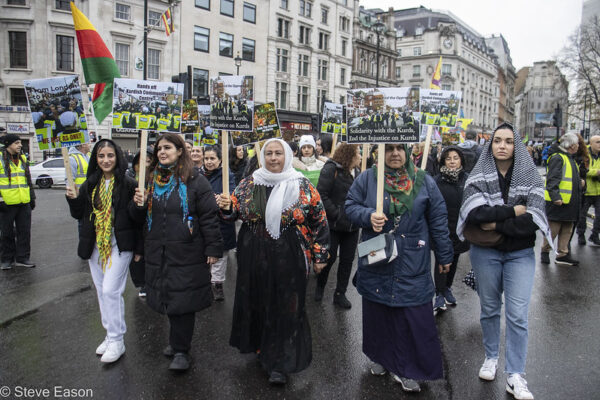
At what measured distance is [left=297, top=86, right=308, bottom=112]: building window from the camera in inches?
1654

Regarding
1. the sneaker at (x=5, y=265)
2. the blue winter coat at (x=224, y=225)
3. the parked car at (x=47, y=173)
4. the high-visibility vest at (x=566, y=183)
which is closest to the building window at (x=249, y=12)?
the parked car at (x=47, y=173)

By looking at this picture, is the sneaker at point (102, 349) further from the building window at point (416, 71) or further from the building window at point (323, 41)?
the building window at point (416, 71)

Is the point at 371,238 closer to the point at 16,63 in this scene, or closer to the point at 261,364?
the point at 261,364

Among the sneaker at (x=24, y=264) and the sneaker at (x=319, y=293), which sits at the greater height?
the sneaker at (x=319, y=293)

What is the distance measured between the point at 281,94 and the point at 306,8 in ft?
30.9

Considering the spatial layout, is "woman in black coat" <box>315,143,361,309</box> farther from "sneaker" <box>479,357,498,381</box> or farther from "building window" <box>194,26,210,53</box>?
"building window" <box>194,26,210,53</box>

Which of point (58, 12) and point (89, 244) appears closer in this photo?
point (89, 244)

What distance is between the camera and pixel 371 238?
3699 millimetres

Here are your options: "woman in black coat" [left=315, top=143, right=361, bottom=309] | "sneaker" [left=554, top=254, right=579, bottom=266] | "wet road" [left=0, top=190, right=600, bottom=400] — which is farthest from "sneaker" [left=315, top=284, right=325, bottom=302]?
"sneaker" [left=554, top=254, right=579, bottom=266]

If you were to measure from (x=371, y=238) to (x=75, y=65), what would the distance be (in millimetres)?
30793

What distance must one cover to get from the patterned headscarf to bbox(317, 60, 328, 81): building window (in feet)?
138

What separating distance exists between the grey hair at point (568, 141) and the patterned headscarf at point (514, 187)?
14.9ft

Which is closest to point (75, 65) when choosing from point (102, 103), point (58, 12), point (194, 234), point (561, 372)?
point (58, 12)

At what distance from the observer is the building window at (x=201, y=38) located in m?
34.2
